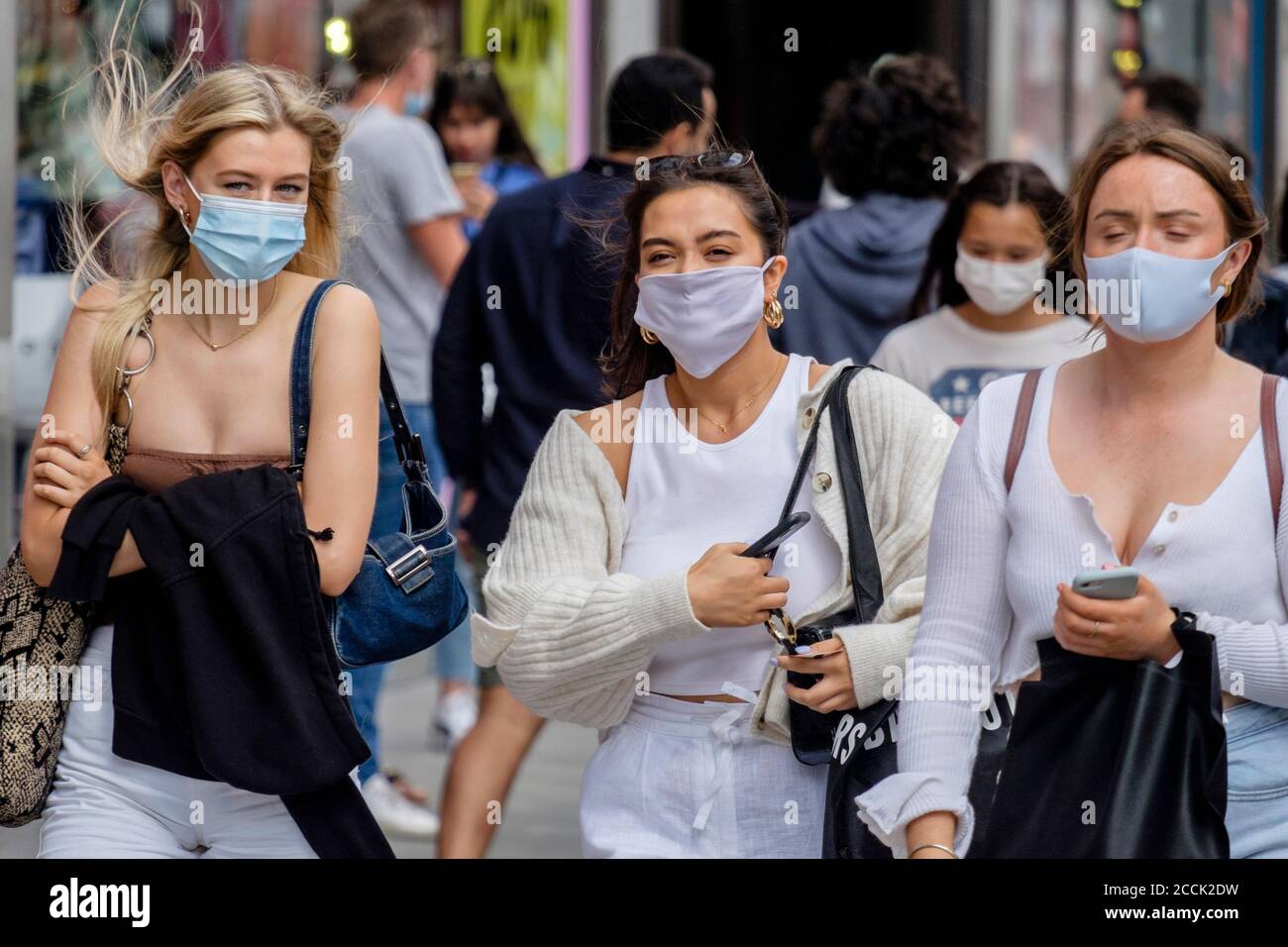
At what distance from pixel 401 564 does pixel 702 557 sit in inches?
19.3

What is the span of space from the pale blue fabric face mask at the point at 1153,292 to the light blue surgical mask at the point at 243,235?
1.30 meters

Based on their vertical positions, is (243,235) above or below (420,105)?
below

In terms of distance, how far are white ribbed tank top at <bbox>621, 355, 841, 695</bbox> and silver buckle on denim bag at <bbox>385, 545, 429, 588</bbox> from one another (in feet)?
1.10

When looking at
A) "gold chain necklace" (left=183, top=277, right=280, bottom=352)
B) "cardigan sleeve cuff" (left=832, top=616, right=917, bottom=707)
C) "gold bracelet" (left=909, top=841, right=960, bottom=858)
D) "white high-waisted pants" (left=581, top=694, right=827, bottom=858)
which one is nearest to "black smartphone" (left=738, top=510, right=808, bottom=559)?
"cardigan sleeve cuff" (left=832, top=616, right=917, bottom=707)

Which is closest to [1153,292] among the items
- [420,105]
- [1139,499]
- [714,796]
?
[1139,499]

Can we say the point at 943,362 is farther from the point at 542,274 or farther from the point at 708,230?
the point at 708,230

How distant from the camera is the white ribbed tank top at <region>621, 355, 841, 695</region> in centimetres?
309

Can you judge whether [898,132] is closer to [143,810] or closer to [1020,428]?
[1020,428]

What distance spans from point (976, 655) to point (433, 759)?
4221mm

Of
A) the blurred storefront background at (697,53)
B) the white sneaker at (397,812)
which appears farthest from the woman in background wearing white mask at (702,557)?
the white sneaker at (397,812)

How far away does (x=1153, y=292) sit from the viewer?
285cm

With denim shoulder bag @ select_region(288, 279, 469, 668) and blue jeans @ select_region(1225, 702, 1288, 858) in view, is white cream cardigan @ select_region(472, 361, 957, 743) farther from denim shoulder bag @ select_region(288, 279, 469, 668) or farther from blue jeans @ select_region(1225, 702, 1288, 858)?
blue jeans @ select_region(1225, 702, 1288, 858)

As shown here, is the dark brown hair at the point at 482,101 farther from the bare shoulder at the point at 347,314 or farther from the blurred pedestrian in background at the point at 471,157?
the bare shoulder at the point at 347,314

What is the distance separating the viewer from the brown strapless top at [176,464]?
121 inches
